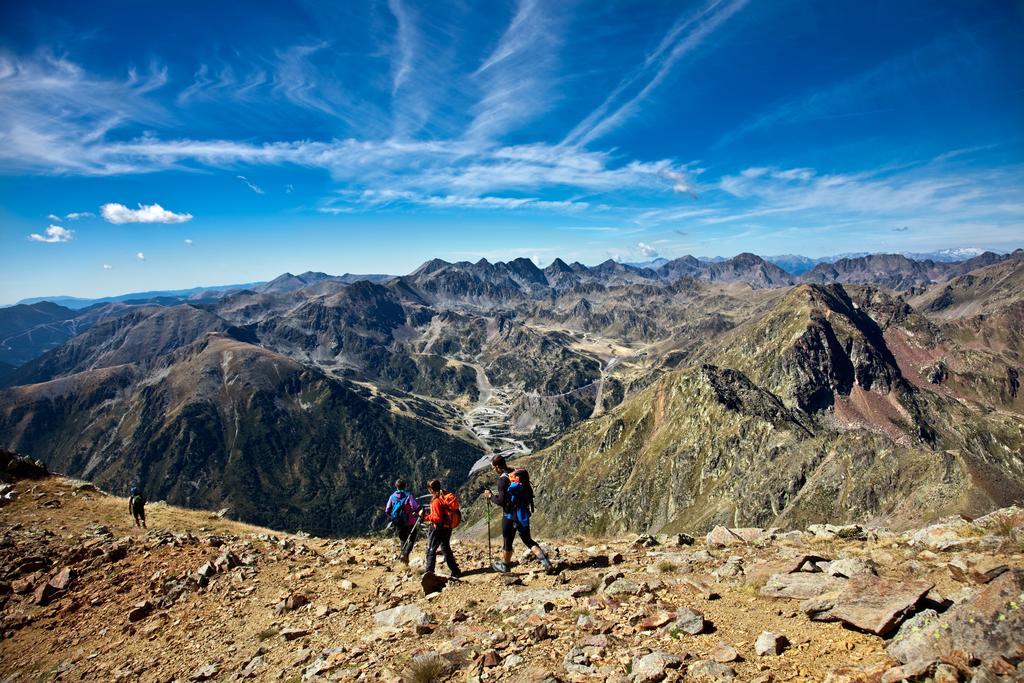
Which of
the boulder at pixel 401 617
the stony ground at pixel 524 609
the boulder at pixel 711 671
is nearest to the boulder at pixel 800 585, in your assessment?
the stony ground at pixel 524 609

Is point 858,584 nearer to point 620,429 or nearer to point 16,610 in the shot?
point 16,610

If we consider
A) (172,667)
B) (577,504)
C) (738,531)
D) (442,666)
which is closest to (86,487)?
(172,667)

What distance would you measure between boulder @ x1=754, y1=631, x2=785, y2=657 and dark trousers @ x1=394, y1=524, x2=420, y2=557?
15476mm

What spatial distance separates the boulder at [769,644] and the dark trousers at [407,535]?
1548cm

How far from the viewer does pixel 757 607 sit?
42.9 feet

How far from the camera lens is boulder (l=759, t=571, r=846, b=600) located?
510 inches

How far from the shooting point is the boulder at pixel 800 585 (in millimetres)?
12953

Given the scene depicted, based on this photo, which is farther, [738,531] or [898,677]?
[738,531]

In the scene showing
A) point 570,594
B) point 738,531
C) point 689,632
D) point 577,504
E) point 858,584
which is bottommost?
point 577,504

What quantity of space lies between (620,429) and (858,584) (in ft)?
570

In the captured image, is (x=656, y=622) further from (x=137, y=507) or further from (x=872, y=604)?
(x=137, y=507)

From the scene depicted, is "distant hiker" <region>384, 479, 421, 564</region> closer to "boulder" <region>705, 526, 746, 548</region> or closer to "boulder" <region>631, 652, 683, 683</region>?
"boulder" <region>631, 652, 683, 683</region>

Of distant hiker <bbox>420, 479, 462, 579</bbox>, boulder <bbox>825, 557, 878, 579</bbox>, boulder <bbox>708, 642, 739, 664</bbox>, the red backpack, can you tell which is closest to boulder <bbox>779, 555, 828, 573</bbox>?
boulder <bbox>825, 557, 878, 579</bbox>

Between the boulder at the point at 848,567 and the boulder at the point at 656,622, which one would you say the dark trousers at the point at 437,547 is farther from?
the boulder at the point at 848,567
